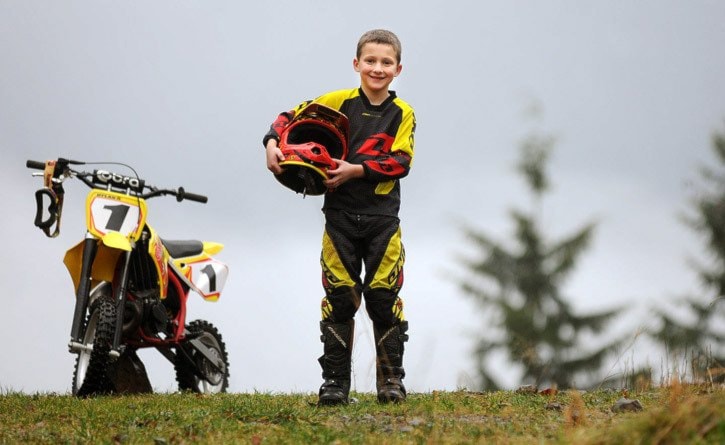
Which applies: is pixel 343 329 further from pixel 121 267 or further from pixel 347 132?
pixel 121 267

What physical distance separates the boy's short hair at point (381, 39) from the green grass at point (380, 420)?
2469 mm

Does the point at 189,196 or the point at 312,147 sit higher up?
the point at 189,196

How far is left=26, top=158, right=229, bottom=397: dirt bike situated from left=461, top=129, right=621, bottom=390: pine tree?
11.2m

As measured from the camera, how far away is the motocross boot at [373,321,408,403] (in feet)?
22.1

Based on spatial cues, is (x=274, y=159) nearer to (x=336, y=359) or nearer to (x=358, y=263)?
(x=358, y=263)

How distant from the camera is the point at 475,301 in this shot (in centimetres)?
2056

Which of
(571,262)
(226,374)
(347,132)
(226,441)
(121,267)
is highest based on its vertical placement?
(571,262)

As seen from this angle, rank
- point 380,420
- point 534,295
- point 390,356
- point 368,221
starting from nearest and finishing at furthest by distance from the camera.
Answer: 1. point 380,420
2. point 368,221
3. point 390,356
4. point 534,295

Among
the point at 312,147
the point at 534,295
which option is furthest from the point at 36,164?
the point at 534,295

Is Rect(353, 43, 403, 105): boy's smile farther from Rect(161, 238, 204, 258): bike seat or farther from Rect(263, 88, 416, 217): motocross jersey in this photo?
Rect(161, 238, 204, 258): bike seat

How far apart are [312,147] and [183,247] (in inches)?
156

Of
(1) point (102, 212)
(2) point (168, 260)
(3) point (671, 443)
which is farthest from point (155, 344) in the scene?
(3) point (671, 443)

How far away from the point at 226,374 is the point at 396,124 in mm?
4619

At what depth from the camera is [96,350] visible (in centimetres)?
811
